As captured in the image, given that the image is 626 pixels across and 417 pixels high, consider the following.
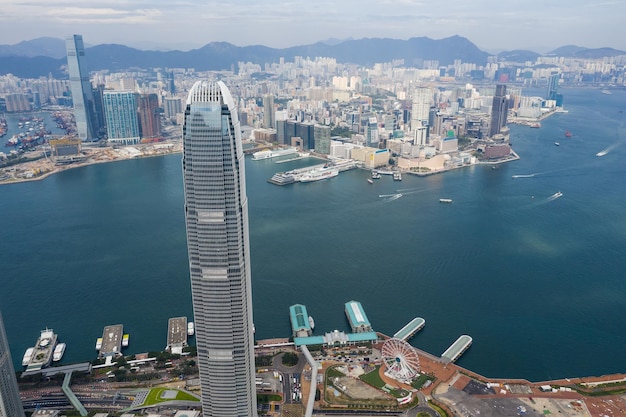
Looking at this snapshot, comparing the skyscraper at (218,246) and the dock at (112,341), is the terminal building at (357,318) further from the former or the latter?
the dock at (112,341)

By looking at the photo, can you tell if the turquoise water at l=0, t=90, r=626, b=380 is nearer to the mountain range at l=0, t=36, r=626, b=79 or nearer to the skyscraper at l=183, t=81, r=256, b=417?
the skyscraper at l=183, t=81, r=256, b=417

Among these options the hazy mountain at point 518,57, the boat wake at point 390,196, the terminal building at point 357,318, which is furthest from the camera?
the hazy mountain at point 518,57

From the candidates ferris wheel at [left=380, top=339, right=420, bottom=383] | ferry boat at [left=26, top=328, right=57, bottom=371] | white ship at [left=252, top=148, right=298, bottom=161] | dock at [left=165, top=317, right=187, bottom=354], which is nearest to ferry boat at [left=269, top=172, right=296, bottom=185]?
white ship at [left=252, top=148, right=298, bottom=161]

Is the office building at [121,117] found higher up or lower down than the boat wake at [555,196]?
higher up

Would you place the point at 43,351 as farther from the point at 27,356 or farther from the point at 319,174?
the point at 319,174

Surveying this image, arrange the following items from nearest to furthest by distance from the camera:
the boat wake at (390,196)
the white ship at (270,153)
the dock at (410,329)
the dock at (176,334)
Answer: the dock at (176,334), the dock at (410,329), the boat wake at (390,196), the white ship at (270,153)

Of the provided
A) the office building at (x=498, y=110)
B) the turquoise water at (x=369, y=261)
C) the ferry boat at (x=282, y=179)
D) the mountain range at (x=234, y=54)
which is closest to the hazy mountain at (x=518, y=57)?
the mountain range at (x=234, y=54)

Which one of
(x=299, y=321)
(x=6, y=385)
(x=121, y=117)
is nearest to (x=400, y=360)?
(x=299, y=321)
